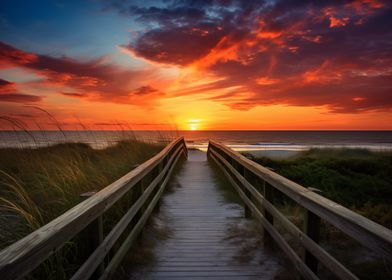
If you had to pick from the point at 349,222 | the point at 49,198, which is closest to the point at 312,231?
the point at 349,222

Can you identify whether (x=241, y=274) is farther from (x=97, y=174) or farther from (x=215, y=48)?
(x=215, y=48)

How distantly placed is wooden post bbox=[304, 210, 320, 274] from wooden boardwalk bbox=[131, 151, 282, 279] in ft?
2.36

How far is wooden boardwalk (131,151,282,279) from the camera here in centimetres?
339

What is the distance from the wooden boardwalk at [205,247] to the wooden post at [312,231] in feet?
2.36

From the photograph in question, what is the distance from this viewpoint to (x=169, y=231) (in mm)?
4758

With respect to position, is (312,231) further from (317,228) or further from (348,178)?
(348,178)

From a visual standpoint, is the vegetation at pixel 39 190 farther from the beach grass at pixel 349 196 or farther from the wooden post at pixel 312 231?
the beach grass at pixel 349 196

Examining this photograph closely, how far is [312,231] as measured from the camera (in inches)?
105

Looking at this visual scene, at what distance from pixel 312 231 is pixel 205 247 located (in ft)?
5.91

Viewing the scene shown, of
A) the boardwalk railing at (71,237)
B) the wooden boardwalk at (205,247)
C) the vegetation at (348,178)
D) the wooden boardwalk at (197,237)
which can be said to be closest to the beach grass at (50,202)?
the wooden boardwalk at (197,237)

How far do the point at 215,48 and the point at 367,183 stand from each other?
815 cm

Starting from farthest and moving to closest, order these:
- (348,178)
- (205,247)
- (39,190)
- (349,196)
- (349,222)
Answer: (348,178)
(349,196)
(39,190)
(205,247)
(349,222)

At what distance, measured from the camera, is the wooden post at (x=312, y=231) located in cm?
264

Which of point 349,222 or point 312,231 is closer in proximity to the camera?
point 349,222
